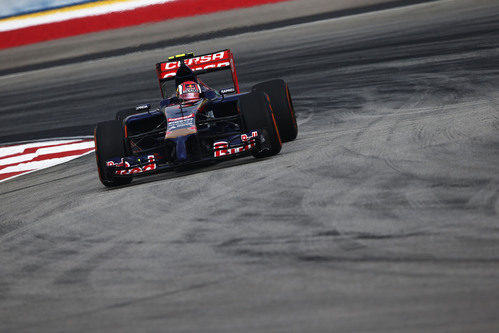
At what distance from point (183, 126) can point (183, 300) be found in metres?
3.85

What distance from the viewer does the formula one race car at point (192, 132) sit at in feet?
24.1

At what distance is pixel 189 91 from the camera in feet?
28.0

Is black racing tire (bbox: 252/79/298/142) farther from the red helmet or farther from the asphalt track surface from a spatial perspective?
the red helmet

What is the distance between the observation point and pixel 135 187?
287 inches

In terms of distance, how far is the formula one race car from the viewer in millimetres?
7348

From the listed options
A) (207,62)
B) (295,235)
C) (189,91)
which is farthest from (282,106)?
(295,235)

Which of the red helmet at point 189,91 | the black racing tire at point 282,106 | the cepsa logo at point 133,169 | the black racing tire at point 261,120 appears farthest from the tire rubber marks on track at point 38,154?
the black racing tire at point 261,120

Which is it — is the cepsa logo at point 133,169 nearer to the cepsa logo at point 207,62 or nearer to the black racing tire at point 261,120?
the black racing tire at point 261,120

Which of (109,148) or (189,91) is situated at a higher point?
(189,91)

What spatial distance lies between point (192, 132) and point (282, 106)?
139 centimetres

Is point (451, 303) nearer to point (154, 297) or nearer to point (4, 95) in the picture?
point (154, 297)

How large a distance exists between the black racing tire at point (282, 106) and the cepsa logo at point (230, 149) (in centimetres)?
117

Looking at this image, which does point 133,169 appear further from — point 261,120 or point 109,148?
point 261,120

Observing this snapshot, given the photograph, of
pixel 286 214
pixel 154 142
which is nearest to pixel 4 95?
A: pixel 154 142
